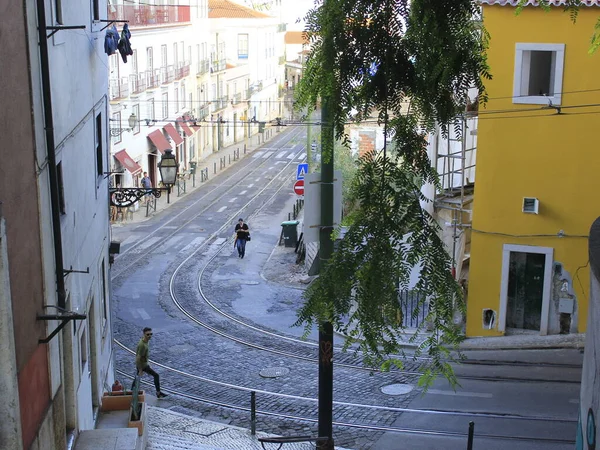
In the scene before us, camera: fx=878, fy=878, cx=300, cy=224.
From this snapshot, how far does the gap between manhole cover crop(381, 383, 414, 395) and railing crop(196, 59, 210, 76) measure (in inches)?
1534

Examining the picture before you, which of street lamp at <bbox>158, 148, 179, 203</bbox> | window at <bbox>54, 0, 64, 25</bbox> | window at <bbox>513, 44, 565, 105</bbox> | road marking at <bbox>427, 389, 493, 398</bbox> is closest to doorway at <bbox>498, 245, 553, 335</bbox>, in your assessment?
window at <bbox>513, 44, 565, 105</bbox>

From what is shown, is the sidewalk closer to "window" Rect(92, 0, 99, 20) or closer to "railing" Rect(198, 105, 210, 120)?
"railing" Rect(198, 105, 210, 120)

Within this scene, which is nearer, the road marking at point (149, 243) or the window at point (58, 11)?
the window at point (58, 11)

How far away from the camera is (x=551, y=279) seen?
58.0ft

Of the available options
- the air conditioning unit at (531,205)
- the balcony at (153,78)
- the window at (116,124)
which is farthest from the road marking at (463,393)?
the balcony at (153,78)

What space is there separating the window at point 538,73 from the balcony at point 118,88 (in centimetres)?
2207

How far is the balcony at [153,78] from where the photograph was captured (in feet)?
137

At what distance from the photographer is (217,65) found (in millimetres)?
56000

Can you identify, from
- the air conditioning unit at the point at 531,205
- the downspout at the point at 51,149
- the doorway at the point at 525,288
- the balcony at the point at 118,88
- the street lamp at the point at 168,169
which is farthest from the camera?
the balcony at the point at 118,88

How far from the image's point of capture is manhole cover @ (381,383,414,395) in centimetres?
Answer: 1508

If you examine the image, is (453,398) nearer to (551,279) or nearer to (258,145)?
(551,279)

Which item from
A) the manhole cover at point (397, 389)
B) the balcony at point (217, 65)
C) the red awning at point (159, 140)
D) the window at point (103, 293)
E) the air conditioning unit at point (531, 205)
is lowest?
the manhole cover at point (397, 389)

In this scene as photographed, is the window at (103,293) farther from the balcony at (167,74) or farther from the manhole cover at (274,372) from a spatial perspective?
the balcony at (167,74)

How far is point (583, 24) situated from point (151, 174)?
101 feet
